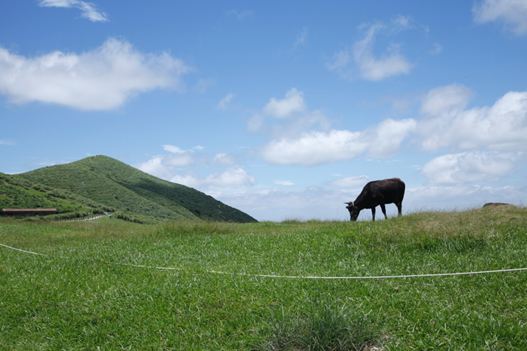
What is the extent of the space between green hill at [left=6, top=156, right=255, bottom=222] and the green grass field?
4950cm

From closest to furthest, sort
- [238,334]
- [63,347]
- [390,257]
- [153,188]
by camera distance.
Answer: [238,334]
[63,347]
[390,257]
[153,188]

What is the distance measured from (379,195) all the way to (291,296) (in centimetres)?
2178

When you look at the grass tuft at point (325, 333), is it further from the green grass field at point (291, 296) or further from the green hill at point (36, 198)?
the green hill at point (36, 198)

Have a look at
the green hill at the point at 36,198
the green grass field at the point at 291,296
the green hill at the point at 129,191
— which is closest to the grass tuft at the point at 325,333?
the green grass field at the point at 291,296

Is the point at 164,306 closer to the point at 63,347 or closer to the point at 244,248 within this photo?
the point at 63,347

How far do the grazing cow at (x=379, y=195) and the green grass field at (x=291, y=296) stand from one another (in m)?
14.1

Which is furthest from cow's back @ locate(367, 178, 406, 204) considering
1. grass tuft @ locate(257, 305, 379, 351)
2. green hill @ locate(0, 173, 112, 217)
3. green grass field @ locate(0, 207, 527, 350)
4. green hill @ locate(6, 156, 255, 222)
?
green hill @ locate(6, 156, 255, 222)

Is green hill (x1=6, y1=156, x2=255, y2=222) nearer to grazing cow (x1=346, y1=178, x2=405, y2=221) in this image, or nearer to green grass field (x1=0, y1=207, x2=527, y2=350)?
grazing cow (x1=346, y1=178, x2=405, y2=221)

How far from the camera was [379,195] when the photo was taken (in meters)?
29.8

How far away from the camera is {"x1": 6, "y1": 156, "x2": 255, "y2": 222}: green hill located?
277 ft

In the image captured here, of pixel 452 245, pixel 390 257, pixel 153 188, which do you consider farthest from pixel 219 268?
pixel 153 188

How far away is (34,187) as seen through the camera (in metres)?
64.6

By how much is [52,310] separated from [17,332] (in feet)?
2.62

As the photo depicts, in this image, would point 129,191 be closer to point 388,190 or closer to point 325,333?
point 388,190
